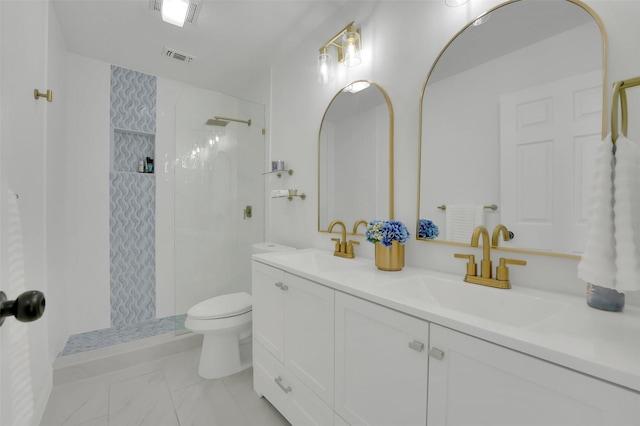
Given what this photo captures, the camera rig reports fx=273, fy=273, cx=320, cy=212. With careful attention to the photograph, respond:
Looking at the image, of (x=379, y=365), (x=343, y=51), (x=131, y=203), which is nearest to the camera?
(x=379, y=365)

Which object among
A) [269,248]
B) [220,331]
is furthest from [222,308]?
[269,248]

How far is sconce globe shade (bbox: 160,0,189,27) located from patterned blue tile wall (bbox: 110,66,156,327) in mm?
1129

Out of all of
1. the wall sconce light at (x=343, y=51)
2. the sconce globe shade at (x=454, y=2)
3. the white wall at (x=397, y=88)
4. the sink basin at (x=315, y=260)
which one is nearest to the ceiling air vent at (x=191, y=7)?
the white wall at (x=397, y=88)

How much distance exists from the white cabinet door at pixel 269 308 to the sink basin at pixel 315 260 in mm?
85

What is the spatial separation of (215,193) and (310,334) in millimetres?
1796

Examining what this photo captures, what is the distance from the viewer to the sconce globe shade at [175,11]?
5.57 feet

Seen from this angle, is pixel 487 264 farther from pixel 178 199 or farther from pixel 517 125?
pixel 178 199

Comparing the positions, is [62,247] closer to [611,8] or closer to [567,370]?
[567,370]

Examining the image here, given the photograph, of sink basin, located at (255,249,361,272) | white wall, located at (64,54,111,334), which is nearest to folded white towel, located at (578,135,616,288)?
sink basin, located at (255,249,361,272)

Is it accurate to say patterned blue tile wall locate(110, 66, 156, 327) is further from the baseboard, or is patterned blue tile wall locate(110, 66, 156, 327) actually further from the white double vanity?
the white double vanity

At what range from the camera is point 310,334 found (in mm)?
1230

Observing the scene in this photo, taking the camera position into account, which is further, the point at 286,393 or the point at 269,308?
the point at 269,308

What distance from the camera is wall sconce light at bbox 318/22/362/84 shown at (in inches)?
64.8

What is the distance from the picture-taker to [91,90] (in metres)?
2.46
